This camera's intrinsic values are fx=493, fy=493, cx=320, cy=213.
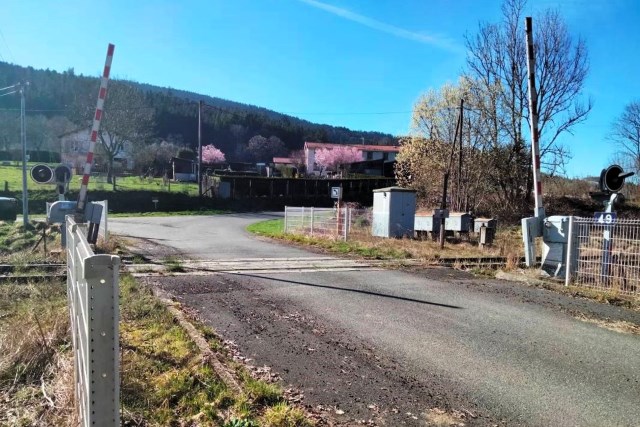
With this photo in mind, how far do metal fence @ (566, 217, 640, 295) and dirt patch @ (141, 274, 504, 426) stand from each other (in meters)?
6.09

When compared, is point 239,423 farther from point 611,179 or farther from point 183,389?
point 611,179

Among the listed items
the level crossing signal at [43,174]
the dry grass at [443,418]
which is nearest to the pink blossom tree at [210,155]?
the level crossing signal at [43,174]

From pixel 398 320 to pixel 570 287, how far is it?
468 cm

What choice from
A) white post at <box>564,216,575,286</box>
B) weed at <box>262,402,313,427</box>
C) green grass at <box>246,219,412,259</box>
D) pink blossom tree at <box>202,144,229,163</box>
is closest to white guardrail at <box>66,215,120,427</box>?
weed at <box>262,402,313,427</box>

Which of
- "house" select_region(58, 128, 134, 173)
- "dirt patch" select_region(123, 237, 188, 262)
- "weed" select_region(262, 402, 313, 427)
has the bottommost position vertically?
"dirt patch" select_region(123, 237, 188, 262)

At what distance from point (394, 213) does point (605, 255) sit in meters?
10.4

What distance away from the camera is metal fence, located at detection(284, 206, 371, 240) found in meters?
19.0

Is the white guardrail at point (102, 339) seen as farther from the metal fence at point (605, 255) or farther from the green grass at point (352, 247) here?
the green grass at point (352, 247)

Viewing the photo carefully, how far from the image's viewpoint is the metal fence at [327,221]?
19.0 meters

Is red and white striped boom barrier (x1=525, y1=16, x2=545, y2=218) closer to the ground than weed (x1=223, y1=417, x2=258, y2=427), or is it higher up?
higher up

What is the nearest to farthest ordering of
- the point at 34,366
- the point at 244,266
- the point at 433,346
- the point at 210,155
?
the point at 34,366
the point at 433,346
the point at 244,266
the point at 210,155

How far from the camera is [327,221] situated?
65.2ft

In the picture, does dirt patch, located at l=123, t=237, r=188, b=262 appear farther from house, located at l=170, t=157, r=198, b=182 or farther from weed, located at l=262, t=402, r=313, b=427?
house, located at l=170, t=157, r=198, b=182

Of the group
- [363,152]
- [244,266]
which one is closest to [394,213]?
[244,266]
